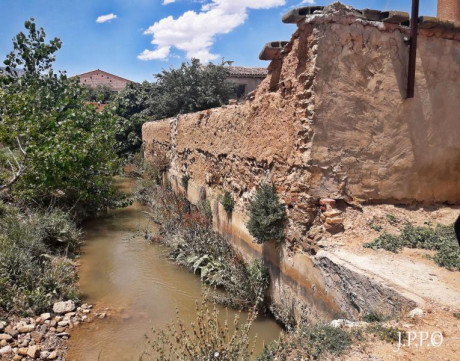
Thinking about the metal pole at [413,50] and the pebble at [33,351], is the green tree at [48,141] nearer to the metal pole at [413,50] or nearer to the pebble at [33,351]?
the pebble at [33,351]

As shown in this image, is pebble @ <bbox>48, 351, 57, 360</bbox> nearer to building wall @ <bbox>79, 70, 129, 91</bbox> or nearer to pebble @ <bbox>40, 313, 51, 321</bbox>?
pebble @ <bbox>40, 313, 51, 321</bbox>

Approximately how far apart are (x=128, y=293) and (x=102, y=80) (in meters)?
34.4

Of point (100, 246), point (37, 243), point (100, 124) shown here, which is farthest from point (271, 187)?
point (100, 124)

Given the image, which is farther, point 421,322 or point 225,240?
point 225,240

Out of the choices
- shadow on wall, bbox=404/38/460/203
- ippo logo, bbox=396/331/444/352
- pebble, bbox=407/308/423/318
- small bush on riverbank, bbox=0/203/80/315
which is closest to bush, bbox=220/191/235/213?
small bush on riverbank, bbox=0/203/80/315

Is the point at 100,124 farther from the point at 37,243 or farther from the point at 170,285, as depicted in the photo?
the point at 170,285

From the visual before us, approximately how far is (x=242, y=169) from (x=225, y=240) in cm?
152

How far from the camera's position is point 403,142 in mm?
4566

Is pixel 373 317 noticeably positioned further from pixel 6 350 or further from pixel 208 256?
pixel 6 350

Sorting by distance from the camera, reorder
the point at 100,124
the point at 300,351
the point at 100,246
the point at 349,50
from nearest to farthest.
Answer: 1. the point at 300,351
2. the point at 349,50
3. the point at 100,246
4. the point at 100,124

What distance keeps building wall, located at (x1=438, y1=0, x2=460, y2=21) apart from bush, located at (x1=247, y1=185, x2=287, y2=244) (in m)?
6.00

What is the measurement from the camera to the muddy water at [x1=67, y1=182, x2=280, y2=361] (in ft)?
14.8

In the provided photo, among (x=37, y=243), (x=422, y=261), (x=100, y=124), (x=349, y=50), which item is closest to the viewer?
(x=422, y=261)

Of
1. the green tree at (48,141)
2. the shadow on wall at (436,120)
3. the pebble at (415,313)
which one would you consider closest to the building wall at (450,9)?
the shadow on wall at (436,120)
